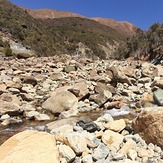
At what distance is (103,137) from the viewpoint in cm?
579

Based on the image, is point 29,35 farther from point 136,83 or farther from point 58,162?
point 58,162

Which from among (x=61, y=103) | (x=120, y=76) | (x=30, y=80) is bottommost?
(x=61, y=103)

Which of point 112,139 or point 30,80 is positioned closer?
point 112,139

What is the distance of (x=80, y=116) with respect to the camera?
1003cm

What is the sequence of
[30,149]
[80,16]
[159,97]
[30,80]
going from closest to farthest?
[30,149], [159,97], [30,80], [80,16]

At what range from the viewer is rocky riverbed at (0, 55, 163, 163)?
509cm

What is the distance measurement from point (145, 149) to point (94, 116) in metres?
4.86

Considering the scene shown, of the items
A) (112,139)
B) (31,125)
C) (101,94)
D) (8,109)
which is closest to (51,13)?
(101,94)

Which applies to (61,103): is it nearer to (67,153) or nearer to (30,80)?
(30,80)

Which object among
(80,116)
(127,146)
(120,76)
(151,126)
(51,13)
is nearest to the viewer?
(127,146)

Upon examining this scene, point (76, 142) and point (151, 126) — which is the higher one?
point (151, 126)

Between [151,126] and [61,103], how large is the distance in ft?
17.4

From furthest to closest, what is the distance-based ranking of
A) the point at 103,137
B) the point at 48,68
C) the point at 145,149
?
the point at 48,68
the point at 103,137
the point at 145,149

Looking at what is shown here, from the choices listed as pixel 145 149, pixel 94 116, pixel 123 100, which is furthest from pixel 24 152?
pixel 123 100
